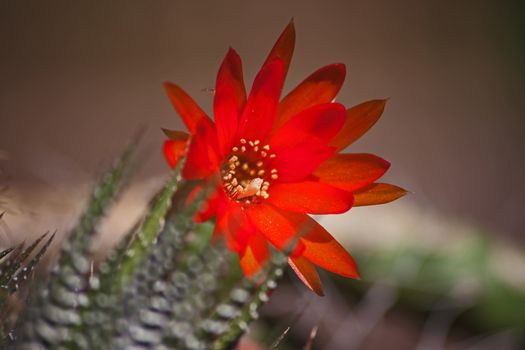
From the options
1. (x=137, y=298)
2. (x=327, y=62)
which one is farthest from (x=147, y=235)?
(x=327, y=62)

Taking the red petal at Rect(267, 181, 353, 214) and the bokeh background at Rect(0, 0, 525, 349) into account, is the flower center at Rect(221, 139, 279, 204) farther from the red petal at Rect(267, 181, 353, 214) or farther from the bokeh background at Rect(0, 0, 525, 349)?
the bokeh background at Rect(0, 0, 525, 349)

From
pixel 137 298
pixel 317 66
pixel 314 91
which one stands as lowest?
pixel 137 298

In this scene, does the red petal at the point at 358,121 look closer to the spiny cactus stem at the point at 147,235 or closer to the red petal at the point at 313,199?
the red petal at the point at 313,199

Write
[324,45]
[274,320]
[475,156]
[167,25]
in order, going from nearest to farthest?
1. [274,320]
2. [167,25]
3. [324,45]
4. [475,156]

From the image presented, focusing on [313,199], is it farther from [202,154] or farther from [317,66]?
[317,66]

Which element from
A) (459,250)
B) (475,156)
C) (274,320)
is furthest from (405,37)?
(274,320)

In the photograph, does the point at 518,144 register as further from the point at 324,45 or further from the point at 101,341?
the point at 101,341
